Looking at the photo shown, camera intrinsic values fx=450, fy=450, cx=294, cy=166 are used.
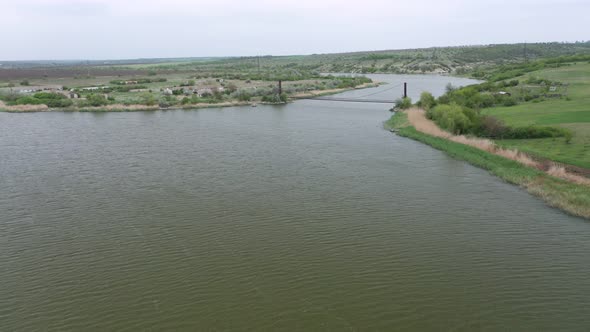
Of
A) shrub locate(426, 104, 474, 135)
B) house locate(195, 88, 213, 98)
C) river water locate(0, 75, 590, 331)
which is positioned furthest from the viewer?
house locate(195, 88, 213, 98)

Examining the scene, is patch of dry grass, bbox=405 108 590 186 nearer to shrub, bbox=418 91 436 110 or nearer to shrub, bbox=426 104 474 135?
shrub, bbox=426 104 474 135

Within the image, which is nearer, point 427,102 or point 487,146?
point 487,146

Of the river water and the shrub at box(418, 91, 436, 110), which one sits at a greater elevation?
the shrub at box(418, 91, 436, 110)

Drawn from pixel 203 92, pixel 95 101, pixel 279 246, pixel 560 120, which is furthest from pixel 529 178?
pixel 203 92

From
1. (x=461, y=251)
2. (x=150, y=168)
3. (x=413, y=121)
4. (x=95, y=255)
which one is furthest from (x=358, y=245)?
(x=413, y=121)

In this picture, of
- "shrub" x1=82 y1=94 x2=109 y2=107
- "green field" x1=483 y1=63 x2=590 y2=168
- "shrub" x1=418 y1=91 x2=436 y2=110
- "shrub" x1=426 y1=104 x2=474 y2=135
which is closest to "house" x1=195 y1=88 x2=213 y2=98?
"shrub" x1=82 y1=94 x2=109 y2=107

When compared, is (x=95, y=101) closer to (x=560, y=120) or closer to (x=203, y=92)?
(x=203, y=92)
